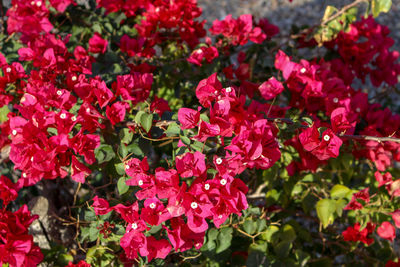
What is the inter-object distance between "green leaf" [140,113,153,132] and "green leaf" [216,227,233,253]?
368mm

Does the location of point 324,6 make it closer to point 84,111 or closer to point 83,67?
point 83,67

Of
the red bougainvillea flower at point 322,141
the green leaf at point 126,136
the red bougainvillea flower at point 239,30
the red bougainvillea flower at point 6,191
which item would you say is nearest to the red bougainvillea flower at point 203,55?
the red bougainvillea flower at point 239,30

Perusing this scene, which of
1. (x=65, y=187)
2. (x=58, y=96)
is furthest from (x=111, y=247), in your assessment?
(x=65, y=187)

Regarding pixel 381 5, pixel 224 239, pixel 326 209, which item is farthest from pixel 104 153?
pixel 381 5

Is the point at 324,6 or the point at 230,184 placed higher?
the point at 324,6

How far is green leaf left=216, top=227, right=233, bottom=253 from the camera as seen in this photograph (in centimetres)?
102

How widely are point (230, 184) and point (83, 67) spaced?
53 centimetres

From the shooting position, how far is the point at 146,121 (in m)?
0.84

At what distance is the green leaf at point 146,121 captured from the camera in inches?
33.1

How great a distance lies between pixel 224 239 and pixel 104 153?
0.38 metres

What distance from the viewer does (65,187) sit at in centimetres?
155

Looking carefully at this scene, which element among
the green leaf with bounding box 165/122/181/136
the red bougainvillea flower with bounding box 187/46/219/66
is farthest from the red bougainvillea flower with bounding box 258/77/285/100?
the green leaf with bounding box 165/122/181/136

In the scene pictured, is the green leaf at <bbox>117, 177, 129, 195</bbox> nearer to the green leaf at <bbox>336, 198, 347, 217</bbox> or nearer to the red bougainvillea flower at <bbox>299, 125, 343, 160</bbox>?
the red bougainvillea flower at <bbox>299, 125, 343, 160</bbox>

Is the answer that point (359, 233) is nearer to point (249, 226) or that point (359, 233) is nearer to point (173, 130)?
point (249, 226)
